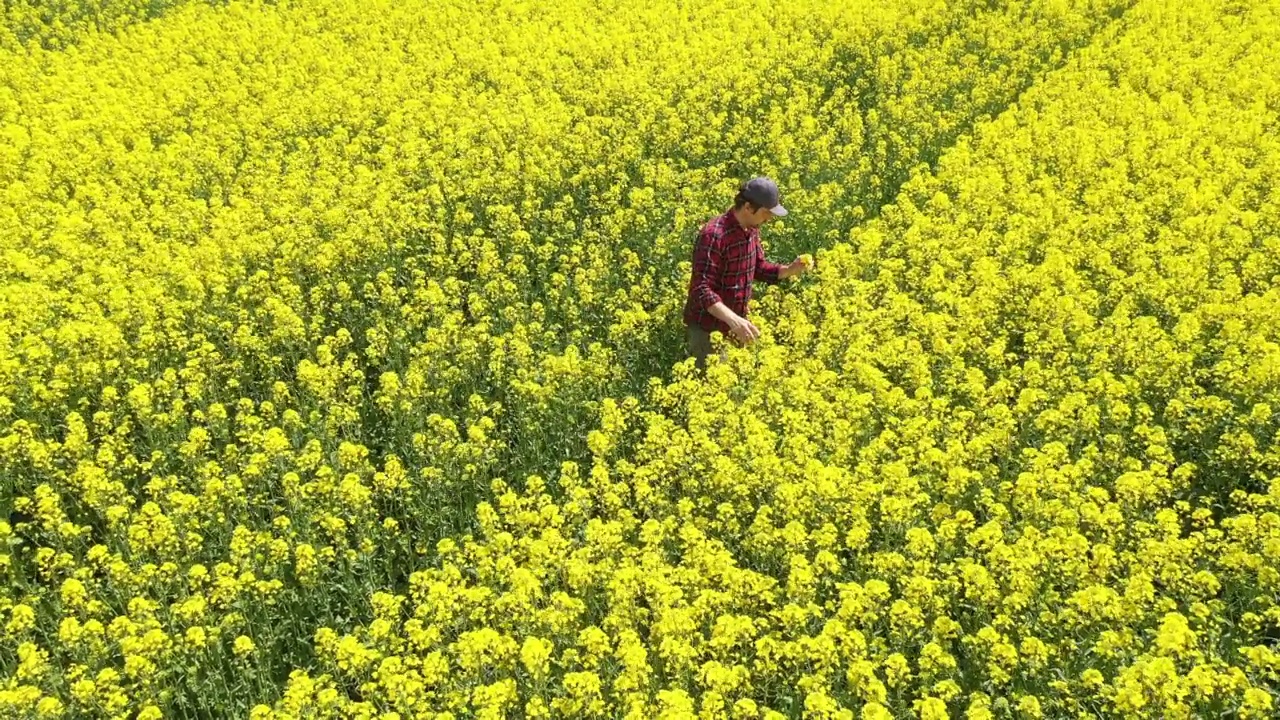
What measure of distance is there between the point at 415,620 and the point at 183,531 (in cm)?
229

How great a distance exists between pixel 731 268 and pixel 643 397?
151 cm

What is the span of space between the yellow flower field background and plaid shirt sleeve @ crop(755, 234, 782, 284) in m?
0.58

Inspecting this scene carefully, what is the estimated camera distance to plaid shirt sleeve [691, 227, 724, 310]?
26.0ft

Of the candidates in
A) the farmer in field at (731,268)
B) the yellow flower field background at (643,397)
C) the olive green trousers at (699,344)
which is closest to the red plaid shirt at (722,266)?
the farmer in field at (731,268)

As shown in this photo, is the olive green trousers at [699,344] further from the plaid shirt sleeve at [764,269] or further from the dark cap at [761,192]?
the dark cap at [761,192]

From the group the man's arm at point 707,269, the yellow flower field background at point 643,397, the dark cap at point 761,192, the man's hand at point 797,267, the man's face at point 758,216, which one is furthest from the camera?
the man's hand at point 797,267

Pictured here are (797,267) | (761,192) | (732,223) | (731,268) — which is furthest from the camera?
(797,267)

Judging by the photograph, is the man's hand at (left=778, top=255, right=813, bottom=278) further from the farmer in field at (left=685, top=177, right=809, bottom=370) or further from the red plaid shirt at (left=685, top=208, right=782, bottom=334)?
the red plaid shirt at (left=685, top=208, right=782, bottom=334)

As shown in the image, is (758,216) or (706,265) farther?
(706,265)

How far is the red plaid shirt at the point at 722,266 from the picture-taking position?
7.97 metres

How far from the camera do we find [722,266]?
26.6 ft

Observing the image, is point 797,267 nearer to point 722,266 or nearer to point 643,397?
point 722,266

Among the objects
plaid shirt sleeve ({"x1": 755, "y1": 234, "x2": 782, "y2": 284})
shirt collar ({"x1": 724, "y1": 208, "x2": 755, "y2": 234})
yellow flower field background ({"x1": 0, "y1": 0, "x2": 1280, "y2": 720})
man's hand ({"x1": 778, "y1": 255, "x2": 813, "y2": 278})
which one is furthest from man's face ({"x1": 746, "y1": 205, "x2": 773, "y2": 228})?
yellow flower field background ({"x1": 0, "y1": 0, "x2": 1280, "y2": 720})

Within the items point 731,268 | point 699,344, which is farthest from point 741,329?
point 699,344
